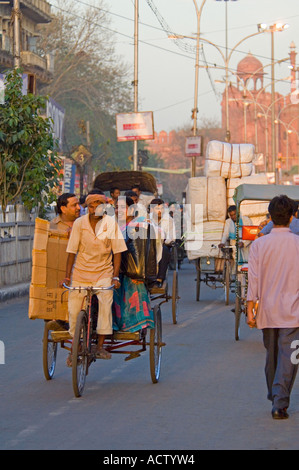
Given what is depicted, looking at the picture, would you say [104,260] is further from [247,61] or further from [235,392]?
[247,61]

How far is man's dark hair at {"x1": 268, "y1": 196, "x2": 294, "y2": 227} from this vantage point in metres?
8.09

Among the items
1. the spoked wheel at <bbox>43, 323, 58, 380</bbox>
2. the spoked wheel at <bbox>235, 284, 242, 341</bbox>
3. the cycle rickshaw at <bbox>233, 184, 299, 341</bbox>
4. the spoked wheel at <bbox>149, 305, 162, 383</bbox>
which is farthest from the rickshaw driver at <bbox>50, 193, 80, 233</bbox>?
the cycle rickshaw at <bbox>233, 184, 299, 341</bbox>

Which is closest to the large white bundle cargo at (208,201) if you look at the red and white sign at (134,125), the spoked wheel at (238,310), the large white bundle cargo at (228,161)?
the large white bundle cargo at (228,161)

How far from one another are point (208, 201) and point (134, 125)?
14917mm

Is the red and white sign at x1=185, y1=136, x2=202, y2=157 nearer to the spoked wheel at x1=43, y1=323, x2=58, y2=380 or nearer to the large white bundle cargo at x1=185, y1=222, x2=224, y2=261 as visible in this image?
the large white bundle cargo at x1=185, y1=222, x2=224, y2=261

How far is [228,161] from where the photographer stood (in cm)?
2241

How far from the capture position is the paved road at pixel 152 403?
7.12 metres

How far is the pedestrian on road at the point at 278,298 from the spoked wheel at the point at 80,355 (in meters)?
1.60

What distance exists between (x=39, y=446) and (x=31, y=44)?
45.9m

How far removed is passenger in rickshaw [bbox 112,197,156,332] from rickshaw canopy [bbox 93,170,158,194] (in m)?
12.0

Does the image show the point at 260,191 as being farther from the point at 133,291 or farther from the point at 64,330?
the point at 64,330

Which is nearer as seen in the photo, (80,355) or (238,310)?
(80,355)

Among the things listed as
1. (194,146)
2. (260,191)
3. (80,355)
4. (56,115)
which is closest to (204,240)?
(260,191)

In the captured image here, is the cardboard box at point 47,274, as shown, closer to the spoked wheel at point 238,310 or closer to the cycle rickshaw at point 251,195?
the spoked wheel at point 238,310
